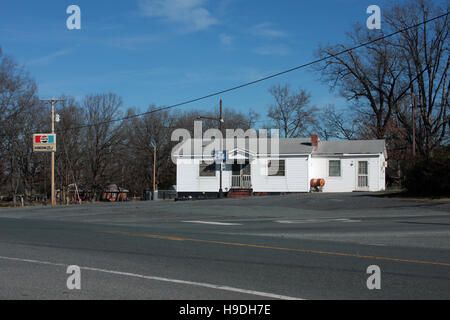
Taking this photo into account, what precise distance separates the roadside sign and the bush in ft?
88.6

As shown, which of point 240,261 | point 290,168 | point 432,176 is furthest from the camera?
point 290,168

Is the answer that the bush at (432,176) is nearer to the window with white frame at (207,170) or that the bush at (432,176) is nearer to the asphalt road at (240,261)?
the asphalt road at (240,261)

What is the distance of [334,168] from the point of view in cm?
3925

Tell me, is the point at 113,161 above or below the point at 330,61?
below

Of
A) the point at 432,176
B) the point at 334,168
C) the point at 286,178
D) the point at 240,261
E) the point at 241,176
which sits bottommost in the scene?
the point at 240,261

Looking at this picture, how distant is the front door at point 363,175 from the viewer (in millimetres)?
38344

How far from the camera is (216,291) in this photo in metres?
7.21

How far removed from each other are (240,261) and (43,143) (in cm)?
3349

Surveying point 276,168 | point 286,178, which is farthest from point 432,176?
point 276,168

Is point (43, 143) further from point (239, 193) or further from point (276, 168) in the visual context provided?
point (276, 168)
